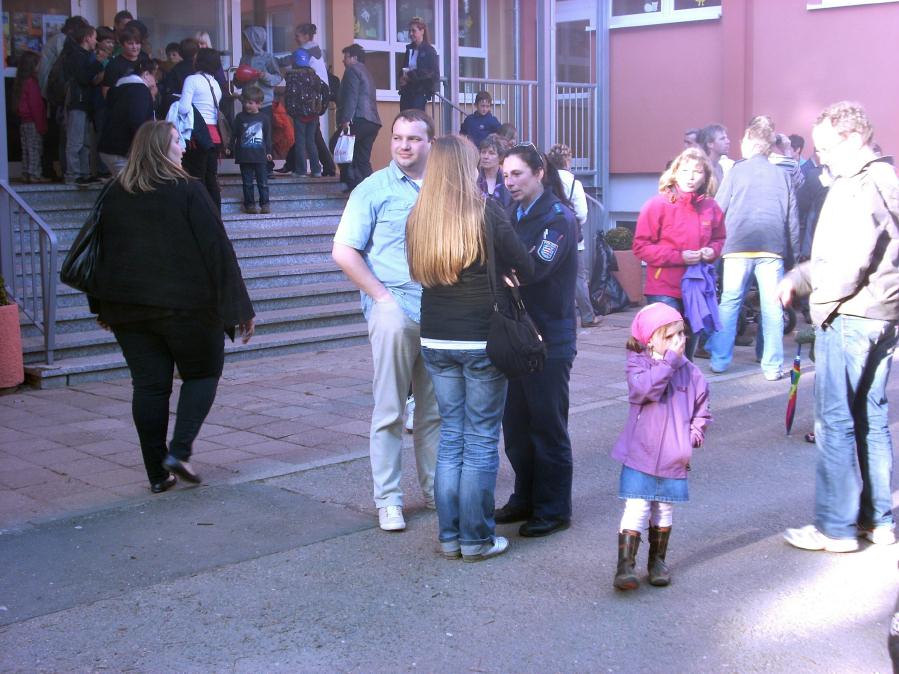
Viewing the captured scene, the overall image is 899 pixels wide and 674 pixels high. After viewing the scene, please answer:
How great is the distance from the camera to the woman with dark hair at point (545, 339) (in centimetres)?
506

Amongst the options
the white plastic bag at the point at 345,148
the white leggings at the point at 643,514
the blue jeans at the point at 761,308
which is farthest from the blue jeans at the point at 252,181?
the white leggings at the point at 643,514

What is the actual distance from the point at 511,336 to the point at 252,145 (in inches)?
300

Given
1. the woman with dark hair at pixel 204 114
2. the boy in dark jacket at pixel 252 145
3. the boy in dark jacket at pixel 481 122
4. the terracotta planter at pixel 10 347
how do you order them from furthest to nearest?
the boy in dark jacket at pixel 481 122 → the boy in dark jacket at pixel 252 145 → the woman with dark hair at pixel 204 114 → the terracotta planter at pixel 10 347

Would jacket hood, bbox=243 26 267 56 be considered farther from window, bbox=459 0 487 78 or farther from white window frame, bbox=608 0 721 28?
white window frame, bbox=608 0 721 28

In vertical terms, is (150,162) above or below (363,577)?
above

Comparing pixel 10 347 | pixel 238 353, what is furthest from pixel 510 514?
pixel 238 353

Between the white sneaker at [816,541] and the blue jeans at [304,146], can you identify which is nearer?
the white sneaker at [816,541]

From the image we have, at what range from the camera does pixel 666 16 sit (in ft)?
54.3

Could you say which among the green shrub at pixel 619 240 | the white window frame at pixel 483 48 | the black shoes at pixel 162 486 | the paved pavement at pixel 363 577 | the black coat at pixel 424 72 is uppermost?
the white window frame at pixel 483 48

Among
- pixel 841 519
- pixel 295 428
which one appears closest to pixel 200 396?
pixel 295 428

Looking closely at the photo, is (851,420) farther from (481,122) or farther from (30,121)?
(30,121)

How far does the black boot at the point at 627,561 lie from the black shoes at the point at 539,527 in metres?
0.74

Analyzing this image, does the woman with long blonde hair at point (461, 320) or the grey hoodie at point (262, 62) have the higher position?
the grey hoodie at point (262, 62)

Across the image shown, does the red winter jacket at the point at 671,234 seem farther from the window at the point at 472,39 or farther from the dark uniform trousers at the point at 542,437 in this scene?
the window at the point at 472,39
